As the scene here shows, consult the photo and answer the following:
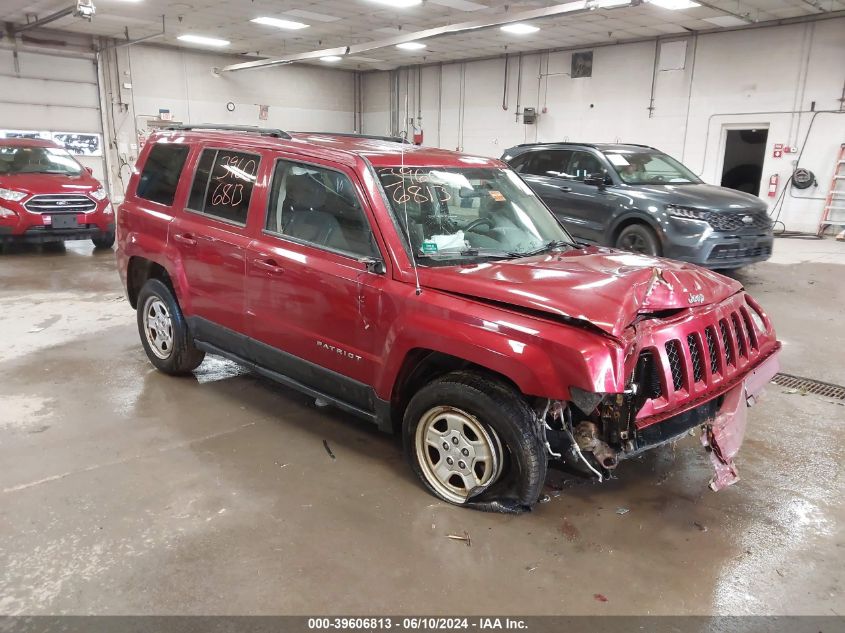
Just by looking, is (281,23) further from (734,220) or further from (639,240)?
(734,220)

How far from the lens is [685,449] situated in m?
3.65

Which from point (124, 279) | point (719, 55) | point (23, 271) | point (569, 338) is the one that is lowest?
point (23, 271)

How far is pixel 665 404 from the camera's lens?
2633 mm

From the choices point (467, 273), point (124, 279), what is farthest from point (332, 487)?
point (124, 279)

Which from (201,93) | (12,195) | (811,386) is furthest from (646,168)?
(201,93)

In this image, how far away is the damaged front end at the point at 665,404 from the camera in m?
2.60

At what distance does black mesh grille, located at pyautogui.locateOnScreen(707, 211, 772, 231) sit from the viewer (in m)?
7.33

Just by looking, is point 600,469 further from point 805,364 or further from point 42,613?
point 805,364

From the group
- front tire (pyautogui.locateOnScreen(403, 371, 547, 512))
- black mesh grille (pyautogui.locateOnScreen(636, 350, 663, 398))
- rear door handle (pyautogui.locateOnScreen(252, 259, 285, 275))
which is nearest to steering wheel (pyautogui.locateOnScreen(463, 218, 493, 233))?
front tire (pyautogui.locateOnScreen(403, 371, 547, 512))

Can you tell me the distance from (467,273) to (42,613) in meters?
2.12

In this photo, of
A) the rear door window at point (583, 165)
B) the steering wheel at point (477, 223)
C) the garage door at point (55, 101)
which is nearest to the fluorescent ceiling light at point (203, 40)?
the garage door at point (55, 101)

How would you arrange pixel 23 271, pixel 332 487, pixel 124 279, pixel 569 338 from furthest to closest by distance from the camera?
pixel 23 271, pixel 124 279, pixel 332 487, pixel 569 338

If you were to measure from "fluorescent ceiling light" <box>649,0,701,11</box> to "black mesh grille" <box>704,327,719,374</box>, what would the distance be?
1046 centimetres

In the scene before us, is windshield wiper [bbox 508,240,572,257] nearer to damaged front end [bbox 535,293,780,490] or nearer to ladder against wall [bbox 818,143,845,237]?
damaged front end [bbox 535,293,780,490]
